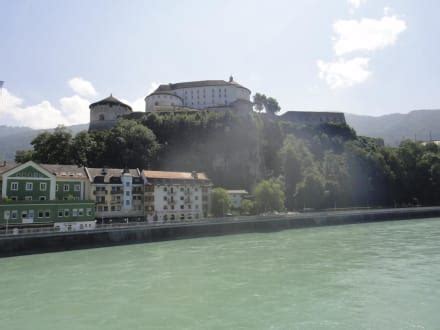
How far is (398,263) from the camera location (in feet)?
85.3

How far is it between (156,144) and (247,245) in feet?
119

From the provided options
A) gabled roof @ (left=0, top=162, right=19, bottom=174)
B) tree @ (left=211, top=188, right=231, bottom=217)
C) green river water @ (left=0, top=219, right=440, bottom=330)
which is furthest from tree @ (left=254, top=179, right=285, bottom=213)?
gabled roof @ (left=0, top=162, right=19, bottom=174)

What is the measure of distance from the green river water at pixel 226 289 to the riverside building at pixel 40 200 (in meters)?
6.91

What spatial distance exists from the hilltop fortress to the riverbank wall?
3692 centimetres

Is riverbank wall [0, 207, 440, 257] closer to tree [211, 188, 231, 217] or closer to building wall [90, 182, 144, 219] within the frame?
tree [211, 188, 231, 217]

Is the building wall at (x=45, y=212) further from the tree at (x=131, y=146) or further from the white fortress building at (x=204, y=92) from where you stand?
the white fortress building at (x=204, y=92)

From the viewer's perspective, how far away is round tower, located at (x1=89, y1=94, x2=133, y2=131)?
8194 centimetres

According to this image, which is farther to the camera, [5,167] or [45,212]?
[5,167]

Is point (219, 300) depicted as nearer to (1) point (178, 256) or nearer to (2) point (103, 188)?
(1) point (178, 256)

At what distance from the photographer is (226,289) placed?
19.9 metres

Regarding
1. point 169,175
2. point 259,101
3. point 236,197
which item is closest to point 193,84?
point 259,101

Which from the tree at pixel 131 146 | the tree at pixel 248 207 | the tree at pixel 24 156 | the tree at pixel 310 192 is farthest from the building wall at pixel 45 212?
the tree at pixel 310 192

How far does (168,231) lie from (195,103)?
208 feet

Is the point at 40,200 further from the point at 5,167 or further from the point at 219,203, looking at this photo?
the point at 219,203
